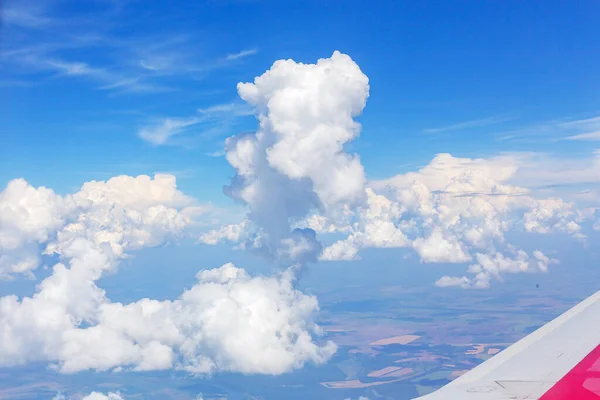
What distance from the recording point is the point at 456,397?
11.0 meters

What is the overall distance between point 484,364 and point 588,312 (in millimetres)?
9351

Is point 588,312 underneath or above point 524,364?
above

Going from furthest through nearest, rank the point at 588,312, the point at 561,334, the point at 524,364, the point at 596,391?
1. the point at 588,312
2. the point at 561,334
3. the point at 524,364
4. the point at 596,391

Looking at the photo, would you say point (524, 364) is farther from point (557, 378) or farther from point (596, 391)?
point (596, 391)

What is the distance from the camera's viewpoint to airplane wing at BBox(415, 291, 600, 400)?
11.0 metres

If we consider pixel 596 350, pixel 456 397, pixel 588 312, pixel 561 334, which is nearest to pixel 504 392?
pixel 456 397

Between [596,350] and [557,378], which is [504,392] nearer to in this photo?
[557,378]

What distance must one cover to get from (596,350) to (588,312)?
21.3ft

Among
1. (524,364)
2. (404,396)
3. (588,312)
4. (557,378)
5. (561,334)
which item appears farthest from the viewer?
(404,396)

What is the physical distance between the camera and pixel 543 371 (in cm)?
1289

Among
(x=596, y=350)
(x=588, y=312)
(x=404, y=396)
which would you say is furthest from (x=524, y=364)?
(x=404, y=396)

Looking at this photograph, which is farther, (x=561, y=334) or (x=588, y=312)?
(x=588, y=312)

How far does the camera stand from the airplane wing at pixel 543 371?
11.0 m

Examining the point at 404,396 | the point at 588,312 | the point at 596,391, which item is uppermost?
the point at 588,312
